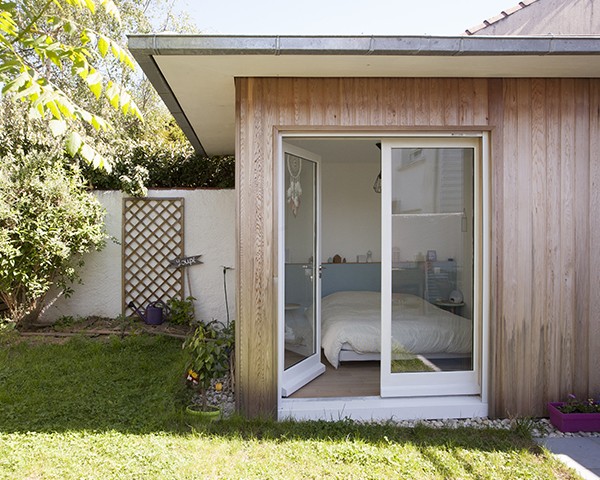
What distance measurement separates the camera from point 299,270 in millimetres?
4520

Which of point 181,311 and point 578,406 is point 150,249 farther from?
point 578,406

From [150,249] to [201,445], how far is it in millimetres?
4332

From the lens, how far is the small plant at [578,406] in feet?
12.0

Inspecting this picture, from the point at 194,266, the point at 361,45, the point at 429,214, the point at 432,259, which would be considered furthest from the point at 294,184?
the point at 194,266

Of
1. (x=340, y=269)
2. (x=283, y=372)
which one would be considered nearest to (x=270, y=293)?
(x=283, y=372)

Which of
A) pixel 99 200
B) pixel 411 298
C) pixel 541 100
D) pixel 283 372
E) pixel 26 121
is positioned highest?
pixel 26 121

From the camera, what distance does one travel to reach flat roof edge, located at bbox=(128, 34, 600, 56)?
307 centimetres

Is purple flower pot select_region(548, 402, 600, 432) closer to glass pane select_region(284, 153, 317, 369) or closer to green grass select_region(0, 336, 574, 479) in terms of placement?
green grass select_region(0, 336, 574, 479)

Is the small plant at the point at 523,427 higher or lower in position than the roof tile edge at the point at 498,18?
lower

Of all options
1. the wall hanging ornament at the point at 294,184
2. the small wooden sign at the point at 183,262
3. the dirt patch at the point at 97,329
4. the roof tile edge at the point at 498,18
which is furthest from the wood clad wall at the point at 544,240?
the small wooden sign at the point at 183,262

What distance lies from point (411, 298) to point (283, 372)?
1182mm

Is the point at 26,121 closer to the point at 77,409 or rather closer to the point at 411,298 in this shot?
the point at 77,409

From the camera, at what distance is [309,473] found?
113 inches

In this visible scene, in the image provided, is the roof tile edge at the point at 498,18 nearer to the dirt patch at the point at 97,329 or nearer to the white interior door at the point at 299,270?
the white interior door at the point at 299,270
